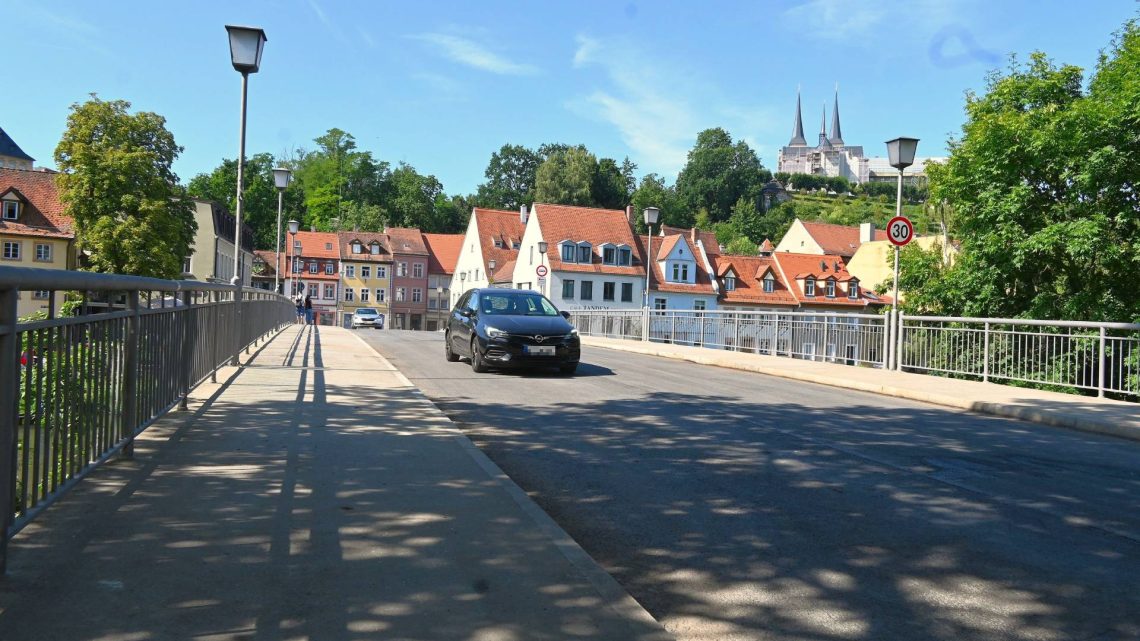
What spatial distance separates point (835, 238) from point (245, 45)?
9367 centimetres

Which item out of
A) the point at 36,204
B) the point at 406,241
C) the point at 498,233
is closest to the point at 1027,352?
the point at 36,204

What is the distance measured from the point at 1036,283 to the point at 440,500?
85.7 feet

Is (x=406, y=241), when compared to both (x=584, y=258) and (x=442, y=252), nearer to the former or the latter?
(x=442, y=252)

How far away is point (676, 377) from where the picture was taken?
15016mm

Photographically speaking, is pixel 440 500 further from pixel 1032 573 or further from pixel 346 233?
pixel 346 233

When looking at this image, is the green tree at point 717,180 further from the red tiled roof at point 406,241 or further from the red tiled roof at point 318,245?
the red tiled roof at point 318,245

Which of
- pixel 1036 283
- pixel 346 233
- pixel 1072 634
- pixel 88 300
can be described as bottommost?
pixel 1072 634

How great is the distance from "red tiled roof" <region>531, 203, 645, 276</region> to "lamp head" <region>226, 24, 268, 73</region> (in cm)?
5247

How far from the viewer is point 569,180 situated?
309 feet

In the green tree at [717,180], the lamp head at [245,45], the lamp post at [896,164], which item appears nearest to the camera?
the lamp head at [245,45]

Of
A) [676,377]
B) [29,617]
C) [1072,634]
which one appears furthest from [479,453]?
[676,377]

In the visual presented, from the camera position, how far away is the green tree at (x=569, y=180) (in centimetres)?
9394

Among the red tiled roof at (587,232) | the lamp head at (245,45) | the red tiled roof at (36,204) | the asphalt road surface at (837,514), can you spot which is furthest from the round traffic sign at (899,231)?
the red tiled roof at (36,204)

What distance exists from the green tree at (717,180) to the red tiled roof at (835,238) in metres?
37.6
